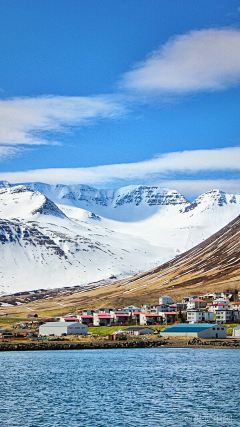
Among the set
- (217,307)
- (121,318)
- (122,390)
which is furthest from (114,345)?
(122,390)

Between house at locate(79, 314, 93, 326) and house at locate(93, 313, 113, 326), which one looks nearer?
house at locate(93, 313, 113, 326)

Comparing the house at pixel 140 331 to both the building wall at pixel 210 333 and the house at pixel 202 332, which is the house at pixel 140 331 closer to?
the house at pixel 202 332

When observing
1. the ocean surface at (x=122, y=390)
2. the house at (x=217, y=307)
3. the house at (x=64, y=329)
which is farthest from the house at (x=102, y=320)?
the ocean surface at (x=122, y=390)

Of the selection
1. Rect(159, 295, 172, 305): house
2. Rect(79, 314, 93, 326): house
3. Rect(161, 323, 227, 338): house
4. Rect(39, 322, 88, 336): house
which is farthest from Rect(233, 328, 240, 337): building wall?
Rect(159, 295, 172, 305): house

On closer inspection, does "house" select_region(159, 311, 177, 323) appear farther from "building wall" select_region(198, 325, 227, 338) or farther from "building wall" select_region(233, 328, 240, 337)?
"building wall" select_region(198, 325, 227, 338)

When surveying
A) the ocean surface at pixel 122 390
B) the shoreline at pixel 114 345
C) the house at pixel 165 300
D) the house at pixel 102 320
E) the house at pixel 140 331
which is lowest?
the ocean surface at pixel 122 390

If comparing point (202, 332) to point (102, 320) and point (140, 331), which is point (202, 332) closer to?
point (140, 331)
